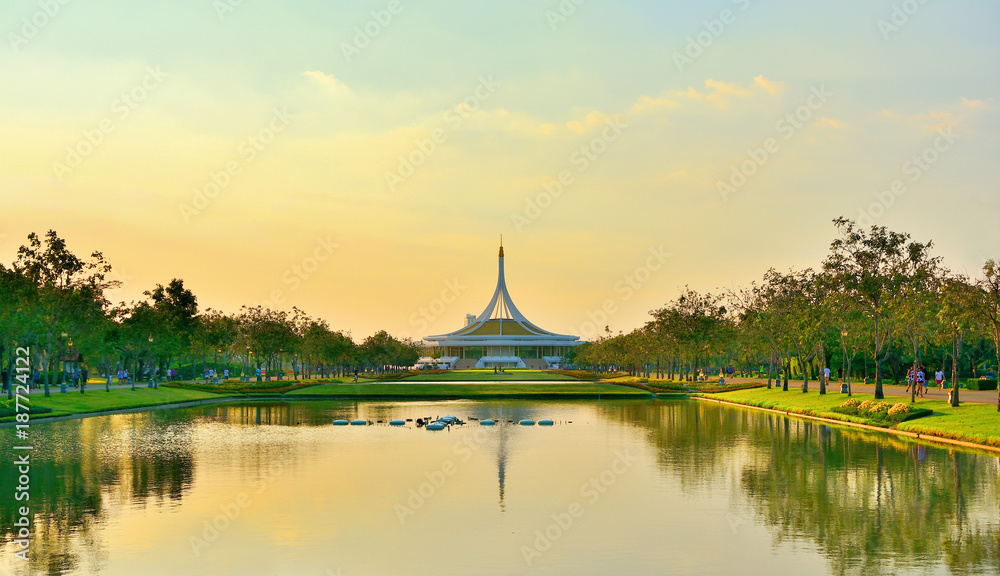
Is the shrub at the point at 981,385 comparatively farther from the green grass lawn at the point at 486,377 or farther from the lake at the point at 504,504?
the green grass lawn at the point at 486,377

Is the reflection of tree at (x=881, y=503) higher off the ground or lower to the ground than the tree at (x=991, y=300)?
lower

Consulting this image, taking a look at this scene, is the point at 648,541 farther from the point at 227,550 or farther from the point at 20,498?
the point at 20,498

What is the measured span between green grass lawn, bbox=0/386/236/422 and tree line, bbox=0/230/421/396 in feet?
6.34

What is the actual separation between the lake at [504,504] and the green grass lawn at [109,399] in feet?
36.3

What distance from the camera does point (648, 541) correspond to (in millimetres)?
16109

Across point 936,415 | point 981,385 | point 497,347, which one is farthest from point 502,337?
point 936,415

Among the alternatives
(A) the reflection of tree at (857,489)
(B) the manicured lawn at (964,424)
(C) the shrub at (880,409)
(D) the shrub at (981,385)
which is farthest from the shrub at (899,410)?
A: (D) the shrub at (981,385)

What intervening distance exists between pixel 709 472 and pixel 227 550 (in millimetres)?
14043

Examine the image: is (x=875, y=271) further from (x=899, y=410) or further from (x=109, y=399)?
(x=109, y=399)

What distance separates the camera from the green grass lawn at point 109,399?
4606 centimetres

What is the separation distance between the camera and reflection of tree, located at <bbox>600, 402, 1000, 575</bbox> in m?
15.0

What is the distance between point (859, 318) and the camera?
51844 mm

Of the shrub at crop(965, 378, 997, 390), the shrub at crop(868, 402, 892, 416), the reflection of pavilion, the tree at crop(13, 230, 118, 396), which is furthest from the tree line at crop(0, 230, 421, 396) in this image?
the shrub at crop(965, 378, 997, 390)

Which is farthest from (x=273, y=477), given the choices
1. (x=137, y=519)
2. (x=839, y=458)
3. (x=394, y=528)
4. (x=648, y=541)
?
(x=839, y=458)
